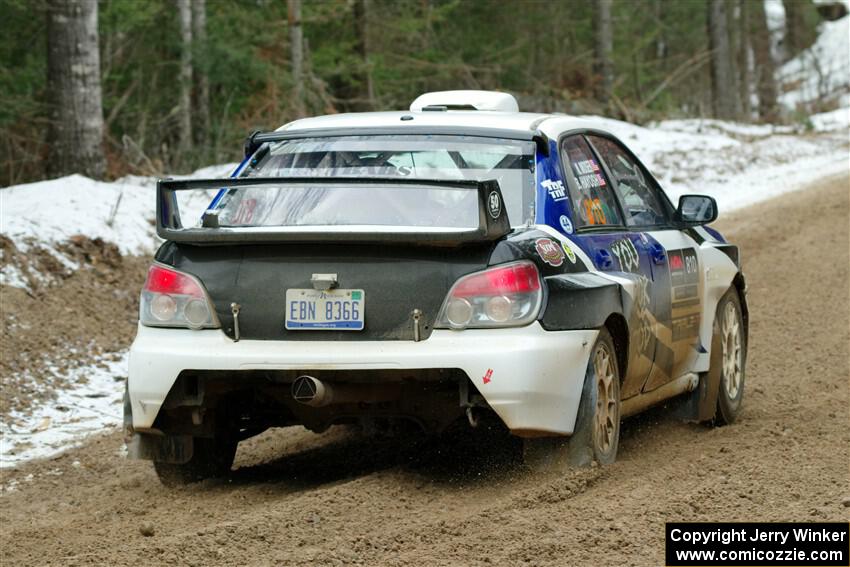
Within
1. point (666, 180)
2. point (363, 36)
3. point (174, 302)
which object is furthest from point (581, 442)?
point (363, 36)

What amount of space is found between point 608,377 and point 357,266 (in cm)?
125

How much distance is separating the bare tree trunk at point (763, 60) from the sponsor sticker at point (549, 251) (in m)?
34.9

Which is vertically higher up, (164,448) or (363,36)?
(363,36)

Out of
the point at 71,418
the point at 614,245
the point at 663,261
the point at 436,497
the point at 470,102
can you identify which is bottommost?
the point at 71,418

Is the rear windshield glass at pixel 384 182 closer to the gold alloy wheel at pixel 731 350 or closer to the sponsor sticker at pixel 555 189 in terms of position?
the sponsor sticker at pixel 555 189

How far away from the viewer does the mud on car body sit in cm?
510

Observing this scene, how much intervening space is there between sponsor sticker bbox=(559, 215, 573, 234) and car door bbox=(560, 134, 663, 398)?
0.04 meters

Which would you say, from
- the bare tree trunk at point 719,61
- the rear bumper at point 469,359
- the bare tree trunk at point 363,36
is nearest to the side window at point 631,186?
the rear bumper at point 469,359

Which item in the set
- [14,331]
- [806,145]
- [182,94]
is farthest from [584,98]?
[14,331]

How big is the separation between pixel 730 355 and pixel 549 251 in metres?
2.61

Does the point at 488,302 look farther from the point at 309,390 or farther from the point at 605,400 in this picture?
the point at 605,400

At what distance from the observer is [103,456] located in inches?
292

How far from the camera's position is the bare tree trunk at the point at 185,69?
18.9 m

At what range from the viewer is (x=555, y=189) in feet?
18.8
